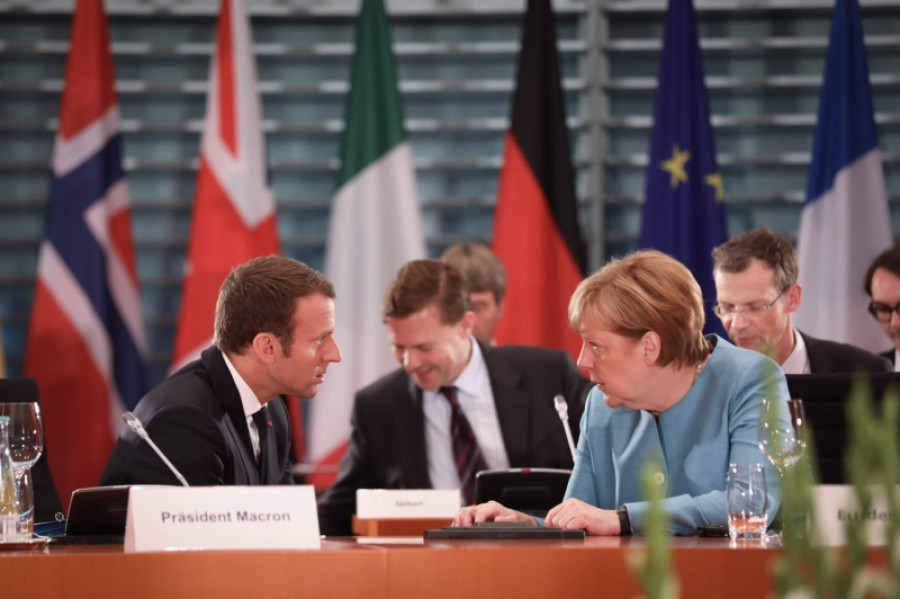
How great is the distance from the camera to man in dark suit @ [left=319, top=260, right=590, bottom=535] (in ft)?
15.8

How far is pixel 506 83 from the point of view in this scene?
712 centimetres

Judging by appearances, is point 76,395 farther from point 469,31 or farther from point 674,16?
point 674,16

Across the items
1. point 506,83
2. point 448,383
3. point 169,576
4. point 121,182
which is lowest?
point 169,576

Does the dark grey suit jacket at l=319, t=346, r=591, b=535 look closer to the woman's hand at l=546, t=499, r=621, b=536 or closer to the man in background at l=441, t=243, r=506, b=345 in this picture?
the man in background at l=441, t=243, r=506, b=345

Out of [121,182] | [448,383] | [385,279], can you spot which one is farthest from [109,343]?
[448,383]

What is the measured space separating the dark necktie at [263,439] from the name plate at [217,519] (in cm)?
121

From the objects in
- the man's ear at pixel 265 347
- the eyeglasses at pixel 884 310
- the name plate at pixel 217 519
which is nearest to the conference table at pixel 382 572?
the name plate at pixel 217 519

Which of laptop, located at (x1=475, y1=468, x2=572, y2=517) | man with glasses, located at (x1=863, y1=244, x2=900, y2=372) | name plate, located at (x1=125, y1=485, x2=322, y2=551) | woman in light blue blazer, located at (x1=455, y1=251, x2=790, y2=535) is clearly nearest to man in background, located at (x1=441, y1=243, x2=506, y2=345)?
man with glasses, located at (x1=863, y1=244, x2=900, y2=372)

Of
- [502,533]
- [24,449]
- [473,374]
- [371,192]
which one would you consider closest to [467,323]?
[473,374]

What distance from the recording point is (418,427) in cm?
488

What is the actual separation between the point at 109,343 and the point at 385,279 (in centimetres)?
139

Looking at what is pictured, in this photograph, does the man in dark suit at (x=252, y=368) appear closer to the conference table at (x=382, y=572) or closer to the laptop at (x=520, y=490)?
the laptop at (x=520, y=490)

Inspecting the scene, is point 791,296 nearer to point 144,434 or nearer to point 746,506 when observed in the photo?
point 746,506

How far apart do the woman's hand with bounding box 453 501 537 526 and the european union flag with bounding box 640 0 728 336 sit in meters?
3.48
